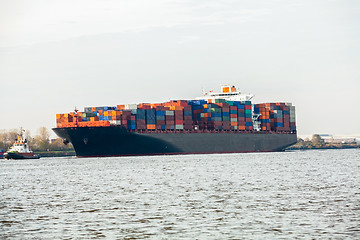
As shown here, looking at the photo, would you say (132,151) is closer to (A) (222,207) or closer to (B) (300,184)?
(B) (300,184)

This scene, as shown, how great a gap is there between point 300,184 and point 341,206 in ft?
42.5

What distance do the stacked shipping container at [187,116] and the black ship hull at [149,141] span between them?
1.74 meters

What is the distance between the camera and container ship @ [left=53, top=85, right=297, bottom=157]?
112125 mm

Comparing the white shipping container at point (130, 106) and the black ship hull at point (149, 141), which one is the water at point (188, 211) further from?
the white shipping container at point (130, 106)

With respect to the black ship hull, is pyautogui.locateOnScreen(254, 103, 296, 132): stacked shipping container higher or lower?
higher

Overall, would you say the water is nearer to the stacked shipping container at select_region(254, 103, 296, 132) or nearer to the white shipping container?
the white shipping container

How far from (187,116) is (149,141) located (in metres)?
13.5

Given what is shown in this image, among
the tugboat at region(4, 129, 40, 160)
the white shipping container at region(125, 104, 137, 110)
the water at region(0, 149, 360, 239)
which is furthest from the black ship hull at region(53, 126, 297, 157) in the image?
the water at region(0, 149, 360, 239)

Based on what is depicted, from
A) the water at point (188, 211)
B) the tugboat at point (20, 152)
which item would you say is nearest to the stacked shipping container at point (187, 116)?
the tugboat at point (20, 152)

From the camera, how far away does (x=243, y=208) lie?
2897 centimetres

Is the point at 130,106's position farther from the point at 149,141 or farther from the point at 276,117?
the point at 276,117

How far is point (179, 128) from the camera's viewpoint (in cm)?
12275

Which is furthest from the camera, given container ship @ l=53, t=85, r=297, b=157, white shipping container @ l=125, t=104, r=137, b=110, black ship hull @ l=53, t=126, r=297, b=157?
white shipping container @ l=125, t=104, r=137, b=110

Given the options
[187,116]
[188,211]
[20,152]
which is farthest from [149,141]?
[188,211]
